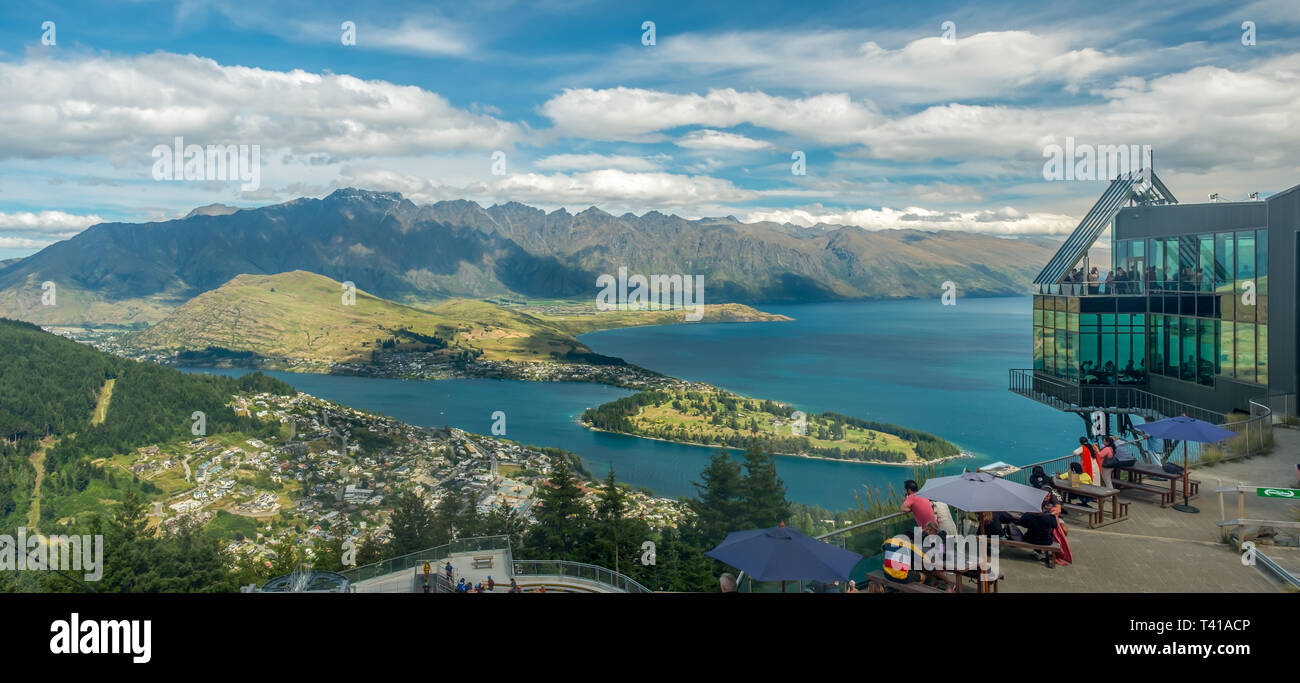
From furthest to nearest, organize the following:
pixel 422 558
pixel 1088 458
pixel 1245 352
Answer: pixel 1245 352, pixel 422 558, pixel 1088 458

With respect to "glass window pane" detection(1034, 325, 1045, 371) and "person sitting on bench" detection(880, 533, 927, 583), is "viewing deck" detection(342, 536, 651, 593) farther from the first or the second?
"glass window pane" detection(1034, 325, 1045, 371)

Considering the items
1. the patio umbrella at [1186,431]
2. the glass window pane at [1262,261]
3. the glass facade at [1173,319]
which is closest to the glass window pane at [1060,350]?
the glass facade at [1173,319]

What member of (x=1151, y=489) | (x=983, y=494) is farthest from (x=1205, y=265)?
(x=983, y=494)

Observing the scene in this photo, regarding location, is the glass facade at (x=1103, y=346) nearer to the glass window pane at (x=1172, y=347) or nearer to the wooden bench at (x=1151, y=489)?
the glass window pane at (x=1172, y=347)

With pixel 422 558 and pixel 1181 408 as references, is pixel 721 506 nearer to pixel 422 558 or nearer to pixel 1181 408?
pixel 1181 408

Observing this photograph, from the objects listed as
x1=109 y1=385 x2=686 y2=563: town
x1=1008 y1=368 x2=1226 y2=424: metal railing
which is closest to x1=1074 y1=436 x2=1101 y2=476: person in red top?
x1=1008 y1=368 x2=1226 y2=424: metal railing
